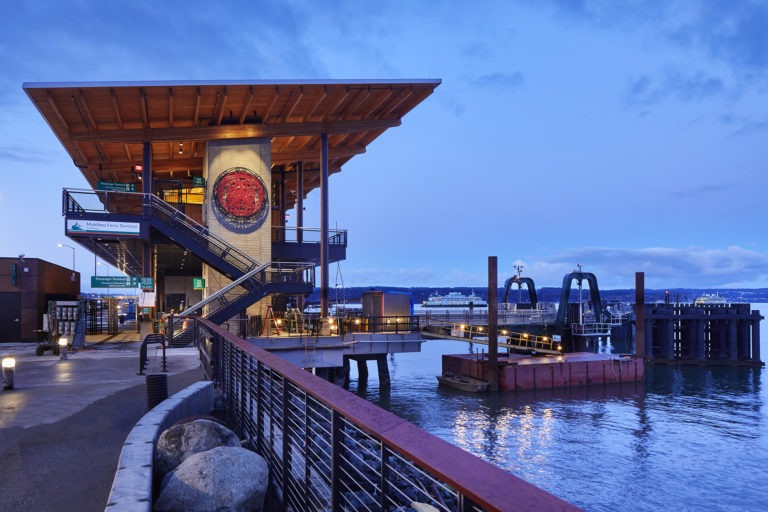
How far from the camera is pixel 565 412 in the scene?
32031mm

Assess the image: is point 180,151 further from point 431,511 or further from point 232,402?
point 431,511

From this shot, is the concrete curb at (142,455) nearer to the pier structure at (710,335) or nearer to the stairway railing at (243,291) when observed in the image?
the stairway railing at (243,291)

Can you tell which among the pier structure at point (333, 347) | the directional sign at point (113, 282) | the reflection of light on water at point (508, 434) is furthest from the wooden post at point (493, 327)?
the directional sign at point (113, 282)

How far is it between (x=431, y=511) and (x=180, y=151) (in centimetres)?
3925

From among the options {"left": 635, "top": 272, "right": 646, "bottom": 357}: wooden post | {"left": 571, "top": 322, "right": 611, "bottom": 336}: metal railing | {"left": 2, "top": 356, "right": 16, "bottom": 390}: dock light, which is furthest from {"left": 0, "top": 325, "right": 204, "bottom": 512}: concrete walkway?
{"left": 571, "top": 322, "right": 611, "bottom": 336}: metal railing

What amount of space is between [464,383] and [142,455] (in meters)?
32.8

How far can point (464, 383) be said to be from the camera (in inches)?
1476

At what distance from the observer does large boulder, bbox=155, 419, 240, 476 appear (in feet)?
22.3

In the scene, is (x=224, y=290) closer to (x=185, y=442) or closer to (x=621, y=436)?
(x=621, y=436)

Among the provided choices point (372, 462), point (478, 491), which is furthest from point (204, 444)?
point (478, 491)

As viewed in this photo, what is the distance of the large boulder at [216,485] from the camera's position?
18.2 ft

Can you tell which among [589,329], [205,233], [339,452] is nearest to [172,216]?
[205,233]

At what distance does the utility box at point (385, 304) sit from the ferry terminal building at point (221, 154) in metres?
7.22

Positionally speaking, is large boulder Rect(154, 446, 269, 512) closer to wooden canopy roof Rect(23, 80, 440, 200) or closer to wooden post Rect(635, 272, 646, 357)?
wooden canopy roof Rect(23, 80, 440, 200)
